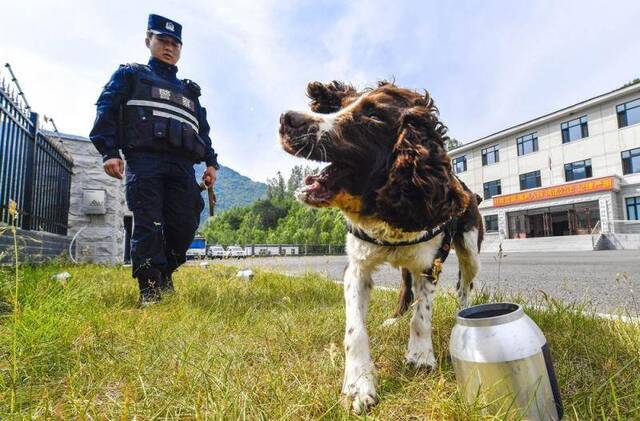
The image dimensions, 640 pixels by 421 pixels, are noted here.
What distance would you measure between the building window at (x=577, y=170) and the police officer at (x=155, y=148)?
33.8 meters

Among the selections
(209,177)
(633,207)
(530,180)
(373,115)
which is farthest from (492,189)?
(373,115)

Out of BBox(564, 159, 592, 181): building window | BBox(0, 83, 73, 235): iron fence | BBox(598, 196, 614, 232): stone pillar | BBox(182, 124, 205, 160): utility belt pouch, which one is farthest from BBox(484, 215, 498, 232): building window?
BBox(182, 124, 205, 160): utility belt pouch

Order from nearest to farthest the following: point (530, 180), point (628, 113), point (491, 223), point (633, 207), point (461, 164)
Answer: point (633, 207) < point (628, 113) < point (530, 180) < point (491, 223) < point (461, 164)

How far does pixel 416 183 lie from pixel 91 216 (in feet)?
30.5

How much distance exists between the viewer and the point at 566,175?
103ft

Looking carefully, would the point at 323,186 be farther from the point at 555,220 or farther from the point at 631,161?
the point at 555,220

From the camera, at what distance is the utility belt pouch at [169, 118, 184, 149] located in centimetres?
379

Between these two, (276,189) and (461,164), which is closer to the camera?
(461,164)

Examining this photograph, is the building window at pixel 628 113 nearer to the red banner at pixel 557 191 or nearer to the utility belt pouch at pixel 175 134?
the red banner at pixel 557 191

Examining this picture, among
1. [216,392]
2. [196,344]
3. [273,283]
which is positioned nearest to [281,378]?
[216,392]

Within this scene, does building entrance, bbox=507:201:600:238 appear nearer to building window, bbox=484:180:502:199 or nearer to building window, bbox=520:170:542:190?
building window, bbox=520:170:542:190

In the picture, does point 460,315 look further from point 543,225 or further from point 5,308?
point 543,225

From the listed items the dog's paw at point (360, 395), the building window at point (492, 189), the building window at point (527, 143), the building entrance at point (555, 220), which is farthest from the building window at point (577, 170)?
the dog's paw at point (360, 395)

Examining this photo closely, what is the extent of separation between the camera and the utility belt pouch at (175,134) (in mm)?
3789
